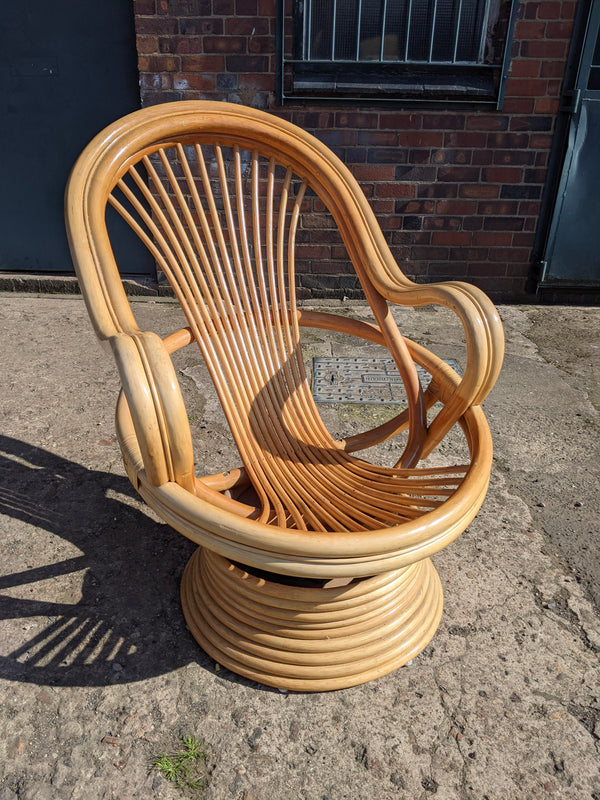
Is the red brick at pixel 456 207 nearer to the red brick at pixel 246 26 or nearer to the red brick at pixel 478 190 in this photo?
the red brick at pixel 478 190

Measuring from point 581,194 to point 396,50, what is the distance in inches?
57.7

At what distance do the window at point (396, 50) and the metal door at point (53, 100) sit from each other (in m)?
1.08

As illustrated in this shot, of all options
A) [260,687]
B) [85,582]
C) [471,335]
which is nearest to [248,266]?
[471,335]

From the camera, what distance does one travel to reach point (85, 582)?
1818mm

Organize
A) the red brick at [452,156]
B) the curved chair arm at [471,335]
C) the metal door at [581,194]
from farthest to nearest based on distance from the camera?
the red brick at [452,156], the metal door at [581,194], the curved chair arm at [471,335]

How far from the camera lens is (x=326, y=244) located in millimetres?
4004

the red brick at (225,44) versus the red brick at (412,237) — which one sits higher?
the red brick at (225,44)

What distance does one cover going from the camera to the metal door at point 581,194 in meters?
3.59

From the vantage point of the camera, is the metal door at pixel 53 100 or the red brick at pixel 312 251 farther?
the red brick at pixel 312 251

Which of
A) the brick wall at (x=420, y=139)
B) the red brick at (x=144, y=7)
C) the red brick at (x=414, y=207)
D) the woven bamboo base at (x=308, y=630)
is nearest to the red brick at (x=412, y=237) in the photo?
the brick wall at (x=420, y=139)

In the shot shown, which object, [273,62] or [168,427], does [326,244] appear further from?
[168,427]

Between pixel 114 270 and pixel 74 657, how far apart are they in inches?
39.1

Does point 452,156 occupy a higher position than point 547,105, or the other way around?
point 547,105

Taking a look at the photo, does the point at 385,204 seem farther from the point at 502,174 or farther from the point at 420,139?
the point at 502,174
